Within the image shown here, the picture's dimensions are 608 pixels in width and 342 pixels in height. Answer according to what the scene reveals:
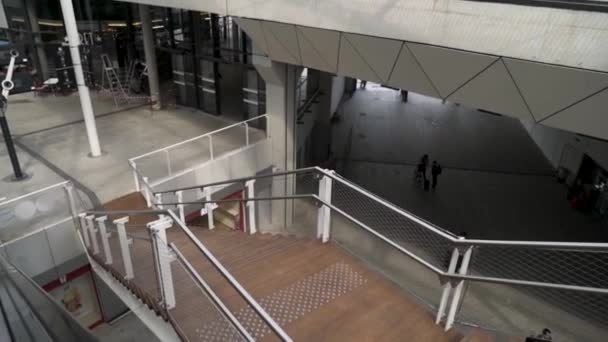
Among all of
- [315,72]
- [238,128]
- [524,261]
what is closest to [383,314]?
[524,261]

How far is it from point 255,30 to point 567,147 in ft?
44.3

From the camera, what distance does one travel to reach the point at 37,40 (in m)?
13.7

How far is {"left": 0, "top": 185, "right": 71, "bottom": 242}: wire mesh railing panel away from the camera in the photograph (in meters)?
6.83

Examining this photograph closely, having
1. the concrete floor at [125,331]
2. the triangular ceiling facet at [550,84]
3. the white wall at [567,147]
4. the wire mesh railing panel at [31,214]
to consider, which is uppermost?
the triangular ceiling facet at [550,84]

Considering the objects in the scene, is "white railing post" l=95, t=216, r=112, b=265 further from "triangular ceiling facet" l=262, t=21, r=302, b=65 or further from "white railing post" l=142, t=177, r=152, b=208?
"triangular ceiling facet" l=262, t=21, r=302, b=65

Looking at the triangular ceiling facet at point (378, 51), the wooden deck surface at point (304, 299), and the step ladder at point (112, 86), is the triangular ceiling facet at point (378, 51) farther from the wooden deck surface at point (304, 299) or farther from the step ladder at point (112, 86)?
the step ladder at point (112, 86)

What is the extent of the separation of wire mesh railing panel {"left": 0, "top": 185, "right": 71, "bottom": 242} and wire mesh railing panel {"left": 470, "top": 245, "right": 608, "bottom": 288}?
8.60 meters

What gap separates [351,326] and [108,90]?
12.8 metres

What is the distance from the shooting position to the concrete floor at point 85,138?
848 centimetres

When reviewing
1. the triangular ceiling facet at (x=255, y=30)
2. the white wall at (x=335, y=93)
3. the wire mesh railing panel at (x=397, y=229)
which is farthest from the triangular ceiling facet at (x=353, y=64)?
the white wall at (x=335, y=93)

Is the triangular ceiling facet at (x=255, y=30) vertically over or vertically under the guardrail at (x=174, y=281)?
over

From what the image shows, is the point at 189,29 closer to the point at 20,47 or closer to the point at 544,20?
the point at 20,47

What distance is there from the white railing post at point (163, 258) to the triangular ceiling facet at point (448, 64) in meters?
4.12

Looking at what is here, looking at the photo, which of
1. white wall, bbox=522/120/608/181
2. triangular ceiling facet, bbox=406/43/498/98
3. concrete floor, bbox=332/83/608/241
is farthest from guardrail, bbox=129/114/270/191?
white wall, bbox=522/120/608/181
